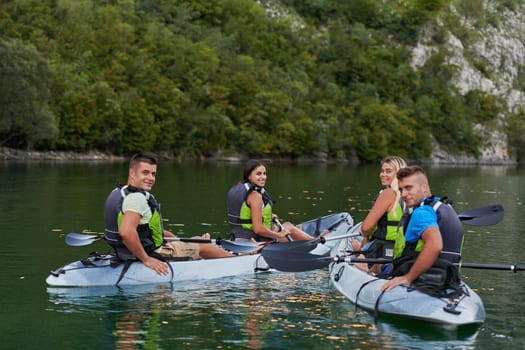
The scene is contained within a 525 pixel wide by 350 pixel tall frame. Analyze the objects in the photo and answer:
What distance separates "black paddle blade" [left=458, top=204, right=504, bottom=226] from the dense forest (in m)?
54.5

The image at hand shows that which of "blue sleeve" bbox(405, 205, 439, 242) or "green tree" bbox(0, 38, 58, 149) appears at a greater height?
"green tree" bbox(0, 38, 58, 149)

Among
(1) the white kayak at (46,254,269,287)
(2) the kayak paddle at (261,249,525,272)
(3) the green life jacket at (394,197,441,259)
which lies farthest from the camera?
(1) the white kayak at (46,254,269,287)

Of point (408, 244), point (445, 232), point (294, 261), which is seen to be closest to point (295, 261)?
point (294, 261)

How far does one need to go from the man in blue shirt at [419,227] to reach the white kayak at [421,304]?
0.27m

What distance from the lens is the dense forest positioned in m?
78.7

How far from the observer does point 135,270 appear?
536 inches

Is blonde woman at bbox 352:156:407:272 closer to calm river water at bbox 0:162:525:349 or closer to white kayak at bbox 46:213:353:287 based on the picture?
calm river water at bbox 0:162:525:349

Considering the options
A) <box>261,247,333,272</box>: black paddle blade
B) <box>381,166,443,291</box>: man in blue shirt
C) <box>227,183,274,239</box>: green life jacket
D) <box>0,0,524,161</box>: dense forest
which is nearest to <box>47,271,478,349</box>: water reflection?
<box>261,247,333,272</box>: black paddle blade

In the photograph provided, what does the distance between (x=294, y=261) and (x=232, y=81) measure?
311 feet

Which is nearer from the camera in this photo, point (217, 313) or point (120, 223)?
point (217, 313)

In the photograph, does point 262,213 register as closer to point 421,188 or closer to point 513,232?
point 421,188

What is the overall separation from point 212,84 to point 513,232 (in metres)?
83.4

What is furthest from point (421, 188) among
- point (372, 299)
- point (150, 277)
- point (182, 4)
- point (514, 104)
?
point (514, 104)

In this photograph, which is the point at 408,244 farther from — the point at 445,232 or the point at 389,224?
the point at 389,224
